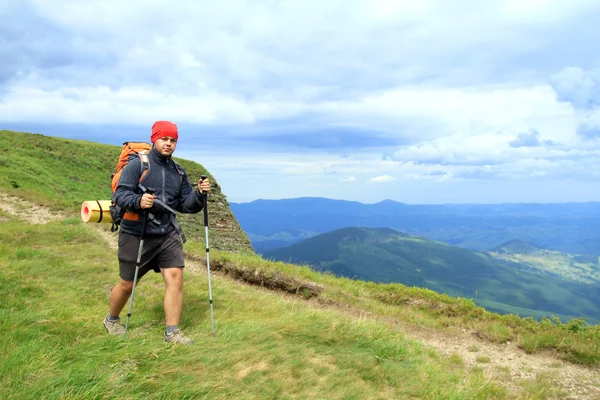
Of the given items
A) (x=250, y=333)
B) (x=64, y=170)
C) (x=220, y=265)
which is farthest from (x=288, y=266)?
(x=64, y=170)

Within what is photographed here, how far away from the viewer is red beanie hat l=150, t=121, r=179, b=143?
6.23 metres

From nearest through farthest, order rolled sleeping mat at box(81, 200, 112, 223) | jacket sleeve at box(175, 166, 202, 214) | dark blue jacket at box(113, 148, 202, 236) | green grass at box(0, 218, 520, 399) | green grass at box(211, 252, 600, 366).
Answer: green grass at box(0, 218, 520, 399) → dark blue jacket at box(113, 148, 202, 236) → jacket sleeve at box(175, 166, 202, 214) → rolled sleeping mat at box(81, 200, 112, 223) → green grass at box(211, 252, 600, 366)

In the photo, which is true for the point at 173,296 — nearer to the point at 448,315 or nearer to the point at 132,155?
the point at 132,155

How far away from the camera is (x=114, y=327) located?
6.04 m

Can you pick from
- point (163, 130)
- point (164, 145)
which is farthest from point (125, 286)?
point (163, 130)

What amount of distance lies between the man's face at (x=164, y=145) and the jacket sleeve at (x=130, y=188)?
1.20ft

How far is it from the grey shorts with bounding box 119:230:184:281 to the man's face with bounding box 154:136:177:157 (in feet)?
4.46

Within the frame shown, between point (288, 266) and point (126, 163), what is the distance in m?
10.2

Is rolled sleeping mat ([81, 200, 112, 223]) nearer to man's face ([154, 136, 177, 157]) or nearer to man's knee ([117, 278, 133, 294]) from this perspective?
man's knee ([117, 278, 133, 294])

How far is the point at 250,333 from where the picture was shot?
6.07 meters

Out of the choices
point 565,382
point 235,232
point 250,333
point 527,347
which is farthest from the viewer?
point 235,232

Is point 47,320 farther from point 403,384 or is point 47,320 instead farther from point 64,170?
point 64,170

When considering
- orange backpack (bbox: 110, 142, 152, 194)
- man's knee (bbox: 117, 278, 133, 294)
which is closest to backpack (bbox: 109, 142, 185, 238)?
orange backpack (bbox: 110, 142, 152, 194)

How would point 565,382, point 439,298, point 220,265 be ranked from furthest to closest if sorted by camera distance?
point 220,265 → point 439,298 → point 565,382
